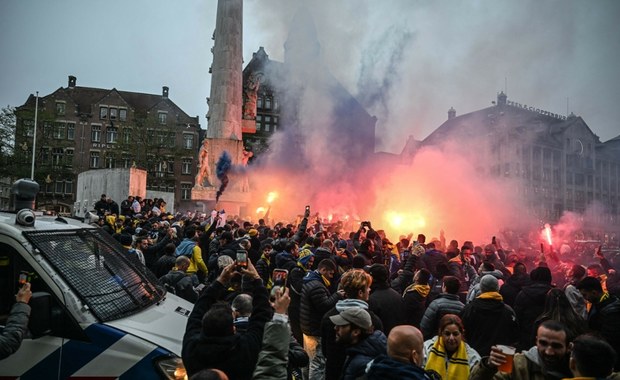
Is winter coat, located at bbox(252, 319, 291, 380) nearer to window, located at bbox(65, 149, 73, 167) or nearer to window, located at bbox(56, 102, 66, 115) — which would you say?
window, located at bbox(65, 149, 73, 167)

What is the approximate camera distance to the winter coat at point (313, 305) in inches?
190

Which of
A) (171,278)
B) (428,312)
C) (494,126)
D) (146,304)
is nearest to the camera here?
(146,304)

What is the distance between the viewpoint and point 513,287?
625cm

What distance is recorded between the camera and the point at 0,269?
332 cm

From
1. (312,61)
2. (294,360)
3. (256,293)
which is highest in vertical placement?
(312,61)

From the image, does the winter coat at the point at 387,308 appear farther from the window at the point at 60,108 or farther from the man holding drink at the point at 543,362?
the window at the point at 60,108

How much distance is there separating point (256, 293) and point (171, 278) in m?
3.24

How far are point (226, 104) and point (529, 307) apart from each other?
21636mm

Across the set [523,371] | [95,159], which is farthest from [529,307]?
[95,159]

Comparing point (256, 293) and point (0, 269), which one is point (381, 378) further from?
point (0, 269)

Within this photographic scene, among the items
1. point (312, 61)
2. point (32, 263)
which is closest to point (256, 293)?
point (32, 263)

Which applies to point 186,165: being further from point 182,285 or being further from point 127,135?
point 182,285

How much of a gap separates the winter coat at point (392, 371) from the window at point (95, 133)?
2006 inches

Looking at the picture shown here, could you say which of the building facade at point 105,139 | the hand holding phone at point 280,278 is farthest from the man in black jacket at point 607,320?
the building facade at point 105,139
